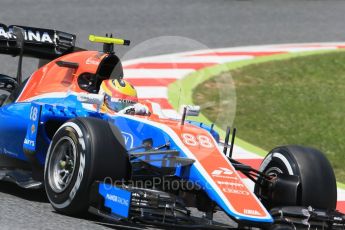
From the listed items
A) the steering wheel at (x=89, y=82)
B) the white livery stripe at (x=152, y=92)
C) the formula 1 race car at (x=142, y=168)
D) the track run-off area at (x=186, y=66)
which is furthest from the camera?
the white livery stripe at (x=152, y=92)

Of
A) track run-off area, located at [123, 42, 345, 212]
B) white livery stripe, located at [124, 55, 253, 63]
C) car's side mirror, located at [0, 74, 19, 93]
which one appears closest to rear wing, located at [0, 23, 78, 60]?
car's side mirror, located at [0, 74, 19, 93]

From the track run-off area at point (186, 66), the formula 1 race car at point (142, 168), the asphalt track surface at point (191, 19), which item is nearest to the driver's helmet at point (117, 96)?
the formula 1 race car at point (142, 168)

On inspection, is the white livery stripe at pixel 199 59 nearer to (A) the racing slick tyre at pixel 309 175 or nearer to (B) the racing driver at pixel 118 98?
(B) the racing driver at pixel 118 98

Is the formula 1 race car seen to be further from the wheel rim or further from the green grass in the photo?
the green grass

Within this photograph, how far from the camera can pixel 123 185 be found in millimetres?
6465

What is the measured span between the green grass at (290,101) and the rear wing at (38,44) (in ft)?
5.51

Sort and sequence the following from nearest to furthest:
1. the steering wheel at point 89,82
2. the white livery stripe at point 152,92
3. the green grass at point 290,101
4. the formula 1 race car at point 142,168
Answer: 1. the formula 1 race car at point 142,168
2. the steering wheel at point 89,82
3. the green grass at point 290,101
4. the white livery stripe at point 152,92

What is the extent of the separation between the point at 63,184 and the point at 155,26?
8.68 metres

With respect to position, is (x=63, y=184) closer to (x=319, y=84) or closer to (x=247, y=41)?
(x=319, y=84)

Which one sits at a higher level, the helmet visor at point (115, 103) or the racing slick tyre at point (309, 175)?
the helmet visor at point (115, 103)

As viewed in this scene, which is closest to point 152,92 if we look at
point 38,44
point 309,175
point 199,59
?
point 199,59

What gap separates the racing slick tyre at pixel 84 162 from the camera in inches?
253

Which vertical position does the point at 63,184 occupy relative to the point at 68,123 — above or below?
below

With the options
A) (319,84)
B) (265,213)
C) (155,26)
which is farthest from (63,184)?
(155,26)
